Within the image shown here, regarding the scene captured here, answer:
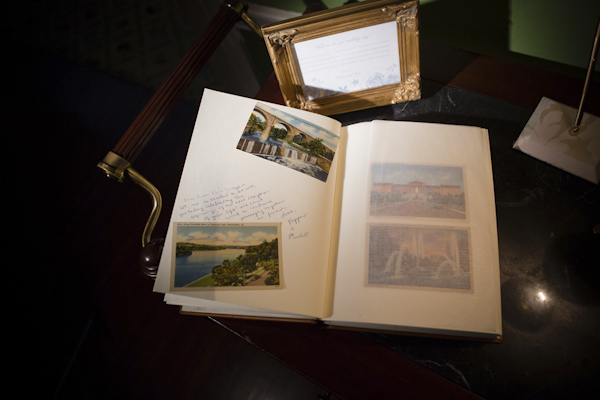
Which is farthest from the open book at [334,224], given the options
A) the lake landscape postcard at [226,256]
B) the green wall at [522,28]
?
the green wall at [522,28]

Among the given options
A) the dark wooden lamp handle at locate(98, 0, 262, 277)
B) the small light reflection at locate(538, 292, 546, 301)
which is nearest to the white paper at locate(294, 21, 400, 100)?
the dark wooden lamp handle at locate(98, 0, 262, 277)

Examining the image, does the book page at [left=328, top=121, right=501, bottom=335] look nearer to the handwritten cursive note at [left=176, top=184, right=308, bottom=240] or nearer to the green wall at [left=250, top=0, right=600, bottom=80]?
the handwritten cursive note at [left=176, top=184, right=308, bottom=240]

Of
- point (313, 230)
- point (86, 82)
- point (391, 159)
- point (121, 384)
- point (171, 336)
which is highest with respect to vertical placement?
point (86, 82)

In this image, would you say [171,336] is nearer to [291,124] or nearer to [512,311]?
[291,124]

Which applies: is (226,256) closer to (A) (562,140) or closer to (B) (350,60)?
(B) (350,60)

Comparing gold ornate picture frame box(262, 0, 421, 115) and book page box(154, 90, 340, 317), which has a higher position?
gold ornate picture frame box(262, 0, 421, 115)

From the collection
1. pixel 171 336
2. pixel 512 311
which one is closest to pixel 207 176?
pixel 512 311
